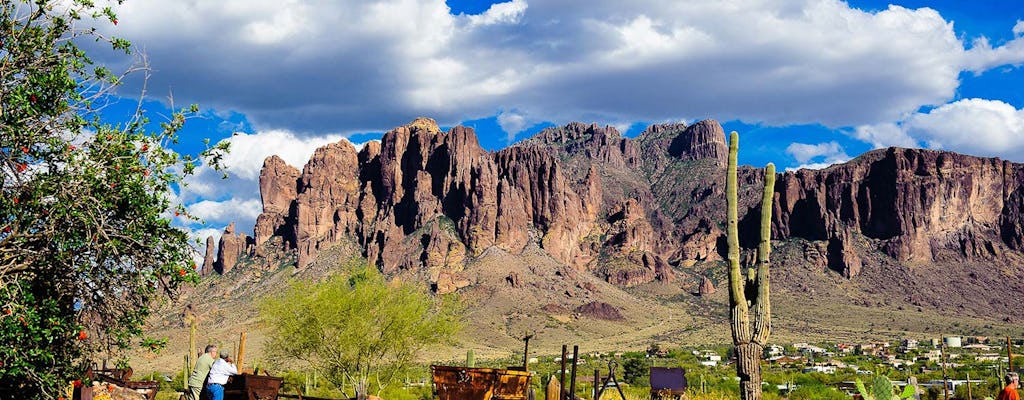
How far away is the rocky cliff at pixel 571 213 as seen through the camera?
15838cm

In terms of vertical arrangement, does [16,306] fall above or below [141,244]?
below

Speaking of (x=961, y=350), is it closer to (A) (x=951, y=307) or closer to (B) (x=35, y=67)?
(A) (x=951, y=307)

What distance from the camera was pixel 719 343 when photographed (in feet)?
357

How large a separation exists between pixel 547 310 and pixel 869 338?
136ft

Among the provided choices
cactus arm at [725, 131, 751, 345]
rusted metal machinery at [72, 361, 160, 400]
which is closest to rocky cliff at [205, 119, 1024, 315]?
rusted metal machinery at [72, 361, 160, 400]

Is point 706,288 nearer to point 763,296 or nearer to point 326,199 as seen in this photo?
point 326,199

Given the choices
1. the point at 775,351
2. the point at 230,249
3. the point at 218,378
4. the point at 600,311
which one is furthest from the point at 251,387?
the point at 230,249

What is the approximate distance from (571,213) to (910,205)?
208 feet

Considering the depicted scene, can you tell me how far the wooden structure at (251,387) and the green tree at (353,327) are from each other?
17.8 meters

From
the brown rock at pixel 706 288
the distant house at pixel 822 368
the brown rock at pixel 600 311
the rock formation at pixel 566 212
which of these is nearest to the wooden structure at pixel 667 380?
the distant house at pixel 822 368

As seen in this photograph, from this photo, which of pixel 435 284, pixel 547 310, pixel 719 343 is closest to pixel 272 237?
pixel 435 284

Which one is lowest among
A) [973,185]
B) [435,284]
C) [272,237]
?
[435,284]

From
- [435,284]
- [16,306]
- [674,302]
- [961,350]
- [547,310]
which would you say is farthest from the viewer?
[674,302]

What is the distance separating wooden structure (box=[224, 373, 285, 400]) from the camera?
14.9 meters
